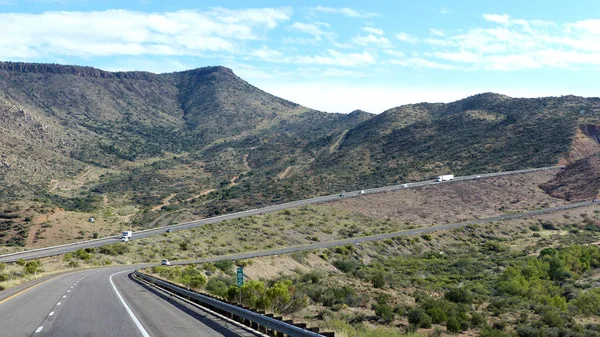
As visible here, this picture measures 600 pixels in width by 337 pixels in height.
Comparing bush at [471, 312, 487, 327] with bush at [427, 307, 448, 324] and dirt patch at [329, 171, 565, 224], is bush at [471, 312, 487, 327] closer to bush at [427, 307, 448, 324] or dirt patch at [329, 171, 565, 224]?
bush at [427, 307, 448, 324]

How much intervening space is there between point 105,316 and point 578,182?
83.0 meters

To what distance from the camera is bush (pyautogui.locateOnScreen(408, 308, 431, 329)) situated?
20.3m

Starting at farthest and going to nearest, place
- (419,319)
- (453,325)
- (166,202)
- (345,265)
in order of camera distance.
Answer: (166,202) → (345,265) → (419,319) → (453,325)

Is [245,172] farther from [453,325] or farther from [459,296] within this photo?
[453,325]

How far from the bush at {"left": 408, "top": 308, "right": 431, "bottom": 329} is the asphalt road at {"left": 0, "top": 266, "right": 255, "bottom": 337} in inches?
346

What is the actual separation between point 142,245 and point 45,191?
193 ft

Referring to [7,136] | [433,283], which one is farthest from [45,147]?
[433,283]

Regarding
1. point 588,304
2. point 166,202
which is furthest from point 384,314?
point 166,202

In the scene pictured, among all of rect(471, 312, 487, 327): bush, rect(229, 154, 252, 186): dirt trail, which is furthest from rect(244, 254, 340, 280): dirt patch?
rect(229, 154, 252, 186): dirt trail

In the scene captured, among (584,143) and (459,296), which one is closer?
(459,296)

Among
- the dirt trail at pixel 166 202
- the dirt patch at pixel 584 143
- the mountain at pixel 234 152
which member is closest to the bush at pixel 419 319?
the mountain at pixel 234 152

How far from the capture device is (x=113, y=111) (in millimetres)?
194000

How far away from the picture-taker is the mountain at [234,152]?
3962 inches

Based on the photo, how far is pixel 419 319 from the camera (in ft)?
67.1
